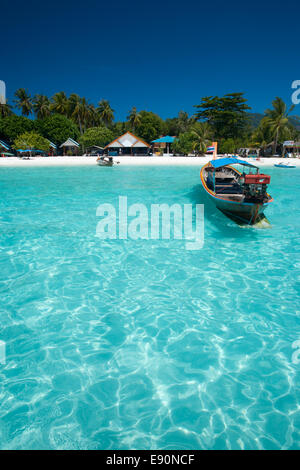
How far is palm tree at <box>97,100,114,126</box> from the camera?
203 feet

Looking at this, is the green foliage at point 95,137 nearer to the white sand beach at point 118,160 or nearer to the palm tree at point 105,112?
the white sand beach at point 118,160

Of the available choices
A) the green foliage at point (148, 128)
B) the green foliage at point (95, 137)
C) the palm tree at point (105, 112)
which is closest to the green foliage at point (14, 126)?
the green foliage at point (95, 137)

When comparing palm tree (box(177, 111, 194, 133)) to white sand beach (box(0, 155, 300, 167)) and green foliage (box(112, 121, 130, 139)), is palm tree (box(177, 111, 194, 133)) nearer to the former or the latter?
green foliage (box(112, 121, 130, 139))

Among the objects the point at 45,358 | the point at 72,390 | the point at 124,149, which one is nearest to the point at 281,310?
the point at 72,390

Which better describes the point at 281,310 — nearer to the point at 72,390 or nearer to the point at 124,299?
the point at 124,299

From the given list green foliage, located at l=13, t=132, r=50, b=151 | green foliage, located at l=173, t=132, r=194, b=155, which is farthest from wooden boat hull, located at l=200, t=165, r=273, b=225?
green foliage, located at l=173, t=132, r=194, b=155

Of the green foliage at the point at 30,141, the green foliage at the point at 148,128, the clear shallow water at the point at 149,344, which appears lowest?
the clear shallow water at the point at 149,344

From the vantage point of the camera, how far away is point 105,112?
61.7 meters

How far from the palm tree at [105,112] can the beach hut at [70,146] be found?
13532 mm

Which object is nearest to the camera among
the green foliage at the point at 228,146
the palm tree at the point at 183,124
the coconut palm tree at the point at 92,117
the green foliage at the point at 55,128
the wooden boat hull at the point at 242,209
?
the wooden boat hull at the point at 242,209

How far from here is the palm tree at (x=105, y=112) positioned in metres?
61.8

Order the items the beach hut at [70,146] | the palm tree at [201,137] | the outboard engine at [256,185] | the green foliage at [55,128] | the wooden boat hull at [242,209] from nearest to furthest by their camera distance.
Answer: the outboard engine at [256,185] → the wooden boat hull at [242,209] → the green foliage at [55,128] → the beach hut at [70,146] → the palm tree at [201,137]

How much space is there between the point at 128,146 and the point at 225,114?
21591mm

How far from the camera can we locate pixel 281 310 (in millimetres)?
5887
